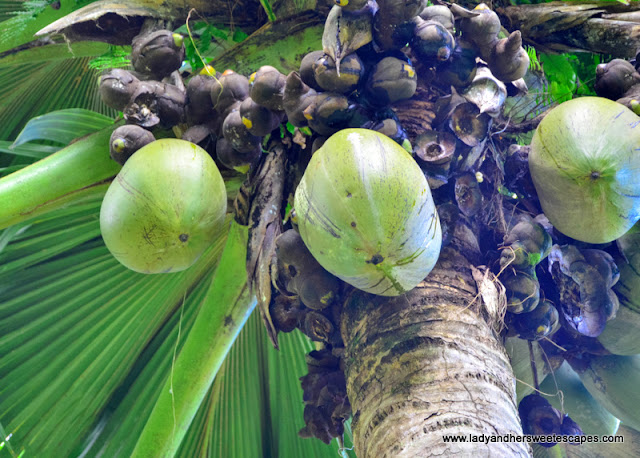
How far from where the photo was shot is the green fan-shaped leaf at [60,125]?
1.82 metres

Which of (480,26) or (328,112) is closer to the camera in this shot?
(328,112)

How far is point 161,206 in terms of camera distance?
4.16ft

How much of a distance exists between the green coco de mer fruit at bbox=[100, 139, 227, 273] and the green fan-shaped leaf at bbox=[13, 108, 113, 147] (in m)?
0.71

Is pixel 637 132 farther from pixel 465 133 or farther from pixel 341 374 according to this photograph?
pixel 341 374

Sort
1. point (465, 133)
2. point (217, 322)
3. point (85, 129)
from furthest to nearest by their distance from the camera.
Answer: point (85, 129) → point (217, 322) → point (465, 133)

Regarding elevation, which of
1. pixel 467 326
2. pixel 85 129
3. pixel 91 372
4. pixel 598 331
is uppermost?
pixel 85 129

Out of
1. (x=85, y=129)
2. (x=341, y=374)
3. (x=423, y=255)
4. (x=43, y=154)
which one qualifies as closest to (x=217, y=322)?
(x=341, y=374)

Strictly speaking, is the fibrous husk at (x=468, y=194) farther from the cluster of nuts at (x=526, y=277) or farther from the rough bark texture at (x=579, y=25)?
the rough bark texture at (x=579, y=25)

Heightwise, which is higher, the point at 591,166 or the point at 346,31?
the point at 346,31

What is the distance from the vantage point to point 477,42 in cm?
148


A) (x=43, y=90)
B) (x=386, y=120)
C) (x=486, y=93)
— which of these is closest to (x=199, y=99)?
(x=386, y=120)

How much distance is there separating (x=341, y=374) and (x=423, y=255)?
22.0 inches

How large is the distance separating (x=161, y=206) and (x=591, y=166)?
1.04 m

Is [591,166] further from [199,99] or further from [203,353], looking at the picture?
[203,353]
